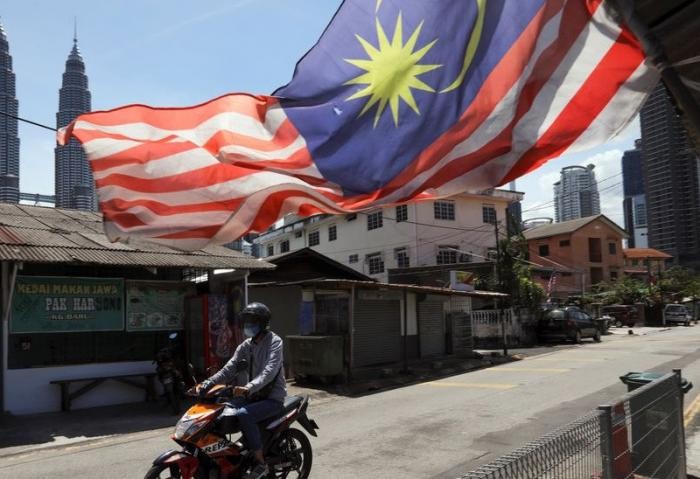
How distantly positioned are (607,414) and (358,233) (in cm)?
3680

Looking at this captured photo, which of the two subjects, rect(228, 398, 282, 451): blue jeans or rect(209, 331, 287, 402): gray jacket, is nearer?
rect(228, 398, 282, 451): blue jeans

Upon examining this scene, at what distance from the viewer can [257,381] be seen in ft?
19.6

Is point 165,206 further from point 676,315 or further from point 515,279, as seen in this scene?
point 676,315

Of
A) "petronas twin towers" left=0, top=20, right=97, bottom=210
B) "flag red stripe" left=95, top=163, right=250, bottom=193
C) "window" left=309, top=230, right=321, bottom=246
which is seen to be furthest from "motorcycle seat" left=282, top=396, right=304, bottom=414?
"window" left=309, top=230, right=321, bottom=246

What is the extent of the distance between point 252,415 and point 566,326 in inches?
1014

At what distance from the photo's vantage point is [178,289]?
14.4 m

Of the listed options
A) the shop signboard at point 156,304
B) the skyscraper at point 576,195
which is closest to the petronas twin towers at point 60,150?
the shop signboard at point 156,304

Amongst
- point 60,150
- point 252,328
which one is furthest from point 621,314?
point 252,328

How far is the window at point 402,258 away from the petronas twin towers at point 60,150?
2414 cm

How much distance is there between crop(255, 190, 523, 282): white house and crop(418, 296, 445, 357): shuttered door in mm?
11475

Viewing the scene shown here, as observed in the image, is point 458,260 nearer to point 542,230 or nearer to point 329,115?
point 542,230

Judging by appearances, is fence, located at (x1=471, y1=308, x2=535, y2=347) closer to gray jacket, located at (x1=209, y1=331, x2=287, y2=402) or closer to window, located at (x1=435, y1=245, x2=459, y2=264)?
window, located at (x1=435, y1=245, x2=459, y2=264)

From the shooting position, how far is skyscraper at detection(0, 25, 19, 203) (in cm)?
1249

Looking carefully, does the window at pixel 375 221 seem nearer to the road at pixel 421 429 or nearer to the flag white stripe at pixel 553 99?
the road at pixel 421 429
